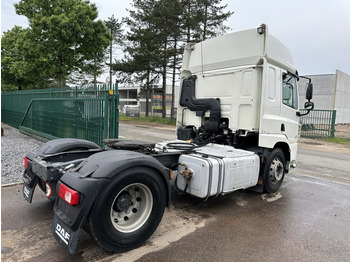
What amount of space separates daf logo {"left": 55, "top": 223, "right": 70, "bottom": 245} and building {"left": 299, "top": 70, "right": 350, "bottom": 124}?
1259 inches

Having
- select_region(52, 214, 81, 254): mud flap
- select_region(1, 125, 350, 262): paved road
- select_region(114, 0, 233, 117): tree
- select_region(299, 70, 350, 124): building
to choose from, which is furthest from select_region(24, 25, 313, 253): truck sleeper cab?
select_region(299, 70, 350, 124): building

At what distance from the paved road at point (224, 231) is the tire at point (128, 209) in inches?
6.6

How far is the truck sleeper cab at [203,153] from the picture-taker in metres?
2.66

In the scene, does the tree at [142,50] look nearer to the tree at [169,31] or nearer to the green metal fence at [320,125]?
the tree at [169,31]

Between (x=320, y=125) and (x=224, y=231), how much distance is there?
1672 cm

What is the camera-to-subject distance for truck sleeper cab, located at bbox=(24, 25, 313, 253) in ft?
8.72

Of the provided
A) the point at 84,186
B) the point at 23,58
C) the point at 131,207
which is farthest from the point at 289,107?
the point at 23,58

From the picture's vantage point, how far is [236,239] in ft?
10.7

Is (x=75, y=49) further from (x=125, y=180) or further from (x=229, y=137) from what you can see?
(x=125, y=180)

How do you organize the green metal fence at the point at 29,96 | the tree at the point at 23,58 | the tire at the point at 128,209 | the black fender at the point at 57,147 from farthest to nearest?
the tree at the point at 23,58, the green metal fence at the point at 29,96, the black fender at the point at 57,147, the tire at the point at 128,209

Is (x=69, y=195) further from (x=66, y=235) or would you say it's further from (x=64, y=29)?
(x=64, y=29)

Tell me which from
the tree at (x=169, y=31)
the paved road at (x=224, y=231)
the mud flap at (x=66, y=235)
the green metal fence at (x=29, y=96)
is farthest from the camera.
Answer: the tree at (x=169, y=31)

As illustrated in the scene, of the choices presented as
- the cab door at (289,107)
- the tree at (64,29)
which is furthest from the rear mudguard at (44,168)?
the tree at (64,29)

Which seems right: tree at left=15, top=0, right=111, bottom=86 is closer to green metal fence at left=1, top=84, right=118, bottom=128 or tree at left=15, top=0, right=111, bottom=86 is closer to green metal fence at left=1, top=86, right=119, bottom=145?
green metal fence at left=1, top=84, right=118, bottom=128
